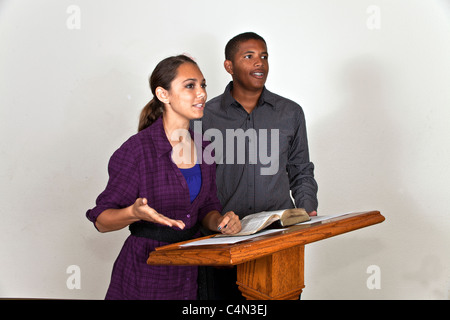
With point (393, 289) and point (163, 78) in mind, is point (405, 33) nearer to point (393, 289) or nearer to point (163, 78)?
point (393, 289)

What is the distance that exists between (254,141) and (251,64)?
0.46 m

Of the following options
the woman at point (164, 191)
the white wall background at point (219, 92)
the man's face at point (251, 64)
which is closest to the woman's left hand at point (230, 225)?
the woman at point (164, 191)

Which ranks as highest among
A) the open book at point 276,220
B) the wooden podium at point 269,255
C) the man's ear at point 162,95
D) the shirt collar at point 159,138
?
the man's ear at point 162,95

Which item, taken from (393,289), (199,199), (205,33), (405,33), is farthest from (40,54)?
(393,289)

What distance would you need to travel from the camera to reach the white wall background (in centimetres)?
383

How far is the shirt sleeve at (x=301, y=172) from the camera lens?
277 cm

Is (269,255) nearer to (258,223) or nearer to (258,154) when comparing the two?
(258,223)

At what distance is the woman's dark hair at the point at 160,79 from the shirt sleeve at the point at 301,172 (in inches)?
38.9

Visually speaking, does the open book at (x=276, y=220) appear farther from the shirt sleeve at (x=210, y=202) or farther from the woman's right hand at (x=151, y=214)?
the shirt sleeve at (x=210, y=202)

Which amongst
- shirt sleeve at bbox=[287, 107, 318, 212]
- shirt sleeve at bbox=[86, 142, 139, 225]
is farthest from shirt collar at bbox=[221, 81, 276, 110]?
shirt sleeve at bbox=[86, 142, 139, 225]

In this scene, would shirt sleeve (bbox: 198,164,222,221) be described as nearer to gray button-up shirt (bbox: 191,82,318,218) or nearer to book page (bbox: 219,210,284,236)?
book page (bbox: 219,210,284,236)

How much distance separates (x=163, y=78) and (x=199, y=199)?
23.0 inches

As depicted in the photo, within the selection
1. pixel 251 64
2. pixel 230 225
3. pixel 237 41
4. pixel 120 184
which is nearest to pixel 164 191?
pixel 120 184

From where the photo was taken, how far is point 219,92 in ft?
12.4
